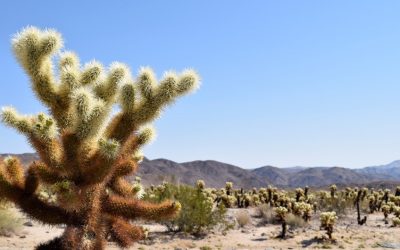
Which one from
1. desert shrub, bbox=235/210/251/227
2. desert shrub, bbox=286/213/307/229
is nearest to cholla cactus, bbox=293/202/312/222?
desert shrub, bbox=286/213/307/229

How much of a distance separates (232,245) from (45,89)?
9.55 m

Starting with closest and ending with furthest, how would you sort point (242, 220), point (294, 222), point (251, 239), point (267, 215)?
point (251, 239)
point (294, 222)
point (242, 220)
point (267, 215)

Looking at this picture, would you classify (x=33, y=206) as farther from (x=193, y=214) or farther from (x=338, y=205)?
(x=338, y=205)

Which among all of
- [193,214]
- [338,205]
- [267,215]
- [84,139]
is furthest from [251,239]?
[84,139]

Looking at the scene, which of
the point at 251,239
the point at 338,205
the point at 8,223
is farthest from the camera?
the point at 338,205

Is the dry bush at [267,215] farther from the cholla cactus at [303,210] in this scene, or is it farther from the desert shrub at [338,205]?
the desert shrub at [338,205]

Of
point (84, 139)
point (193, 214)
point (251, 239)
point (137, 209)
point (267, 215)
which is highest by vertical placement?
point (84, 139)

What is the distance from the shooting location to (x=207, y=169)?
96500 millimetres

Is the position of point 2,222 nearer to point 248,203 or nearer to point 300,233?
point 300,233

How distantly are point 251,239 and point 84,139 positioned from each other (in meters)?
10.9

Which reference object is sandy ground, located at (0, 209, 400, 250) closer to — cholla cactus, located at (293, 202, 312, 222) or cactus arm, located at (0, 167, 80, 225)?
cholla cactus, located at (293, 202, 312, 222)

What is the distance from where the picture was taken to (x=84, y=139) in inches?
251

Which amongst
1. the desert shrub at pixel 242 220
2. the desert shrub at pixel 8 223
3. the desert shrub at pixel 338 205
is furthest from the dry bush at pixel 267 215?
the desert shrub at pixel 8 223

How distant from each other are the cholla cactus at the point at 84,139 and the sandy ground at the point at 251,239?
6.18 metres
